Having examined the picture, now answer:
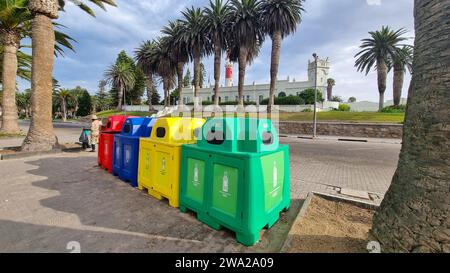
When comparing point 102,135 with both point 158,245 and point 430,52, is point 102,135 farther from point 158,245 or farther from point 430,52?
point 430,52

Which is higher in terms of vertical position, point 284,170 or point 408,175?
point 408,175

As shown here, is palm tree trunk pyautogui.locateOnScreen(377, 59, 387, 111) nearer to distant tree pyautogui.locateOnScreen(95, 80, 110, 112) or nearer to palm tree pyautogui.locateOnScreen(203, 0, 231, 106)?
palm tree pyautogui.locateOnScreen(203, 0, 231, 106)

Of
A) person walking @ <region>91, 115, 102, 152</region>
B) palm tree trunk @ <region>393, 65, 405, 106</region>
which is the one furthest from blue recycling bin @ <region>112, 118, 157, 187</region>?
palm tree trunk @ <region>393, 65, 405, 106</region>

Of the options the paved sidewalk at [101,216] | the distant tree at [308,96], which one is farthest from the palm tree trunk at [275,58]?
the distant tree at [308,96]

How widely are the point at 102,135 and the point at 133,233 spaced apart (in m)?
4.50

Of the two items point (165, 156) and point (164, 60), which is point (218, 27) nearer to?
point (164, 60)

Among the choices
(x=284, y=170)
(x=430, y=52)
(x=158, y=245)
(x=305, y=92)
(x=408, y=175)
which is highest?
(x=305, y=92)

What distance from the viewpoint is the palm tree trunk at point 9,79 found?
13.2m

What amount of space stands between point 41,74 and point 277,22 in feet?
78.9

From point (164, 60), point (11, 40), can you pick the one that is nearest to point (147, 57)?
point (164, 60)

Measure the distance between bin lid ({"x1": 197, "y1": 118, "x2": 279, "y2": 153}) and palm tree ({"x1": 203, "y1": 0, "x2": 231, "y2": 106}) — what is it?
81.1 ft

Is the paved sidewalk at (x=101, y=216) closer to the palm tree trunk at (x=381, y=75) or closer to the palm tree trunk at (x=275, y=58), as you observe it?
the palm tree trunk at (x=275, y=58)
